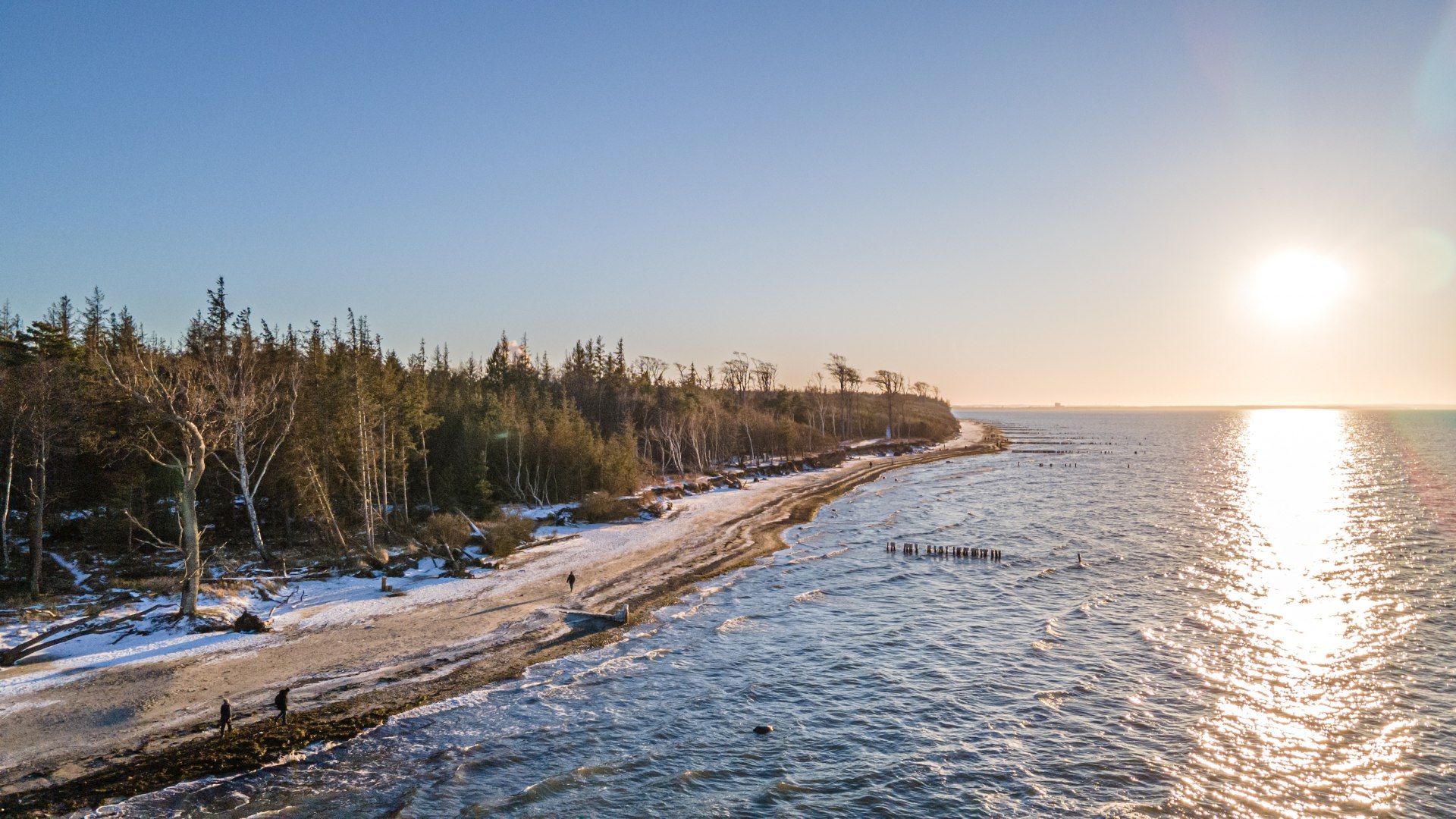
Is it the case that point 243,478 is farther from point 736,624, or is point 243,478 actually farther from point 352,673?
point 736,624

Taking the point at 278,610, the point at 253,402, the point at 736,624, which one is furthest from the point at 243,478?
the point at 736,624

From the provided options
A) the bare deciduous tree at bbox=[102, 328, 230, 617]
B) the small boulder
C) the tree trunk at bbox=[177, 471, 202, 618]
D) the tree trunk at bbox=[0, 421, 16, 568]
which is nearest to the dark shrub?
the bare deciduous tree at bbox=[102, 328, 230, 617]

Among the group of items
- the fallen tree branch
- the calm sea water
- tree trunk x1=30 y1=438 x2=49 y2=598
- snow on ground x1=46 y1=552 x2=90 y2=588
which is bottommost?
the calm sea water

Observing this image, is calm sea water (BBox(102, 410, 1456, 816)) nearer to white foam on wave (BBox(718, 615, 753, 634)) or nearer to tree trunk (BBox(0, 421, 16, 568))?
white foam on wave (BBox(718, 615, 753, 634))

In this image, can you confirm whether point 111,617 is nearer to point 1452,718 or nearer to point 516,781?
point 516,781

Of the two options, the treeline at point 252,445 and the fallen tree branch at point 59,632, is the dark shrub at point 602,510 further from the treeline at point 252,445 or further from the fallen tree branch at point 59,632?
the fallen tree branch at point 59,632

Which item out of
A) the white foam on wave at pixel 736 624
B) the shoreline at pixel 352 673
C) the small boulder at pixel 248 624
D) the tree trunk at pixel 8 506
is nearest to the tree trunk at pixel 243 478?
the tree trunk at pixel 8 506
